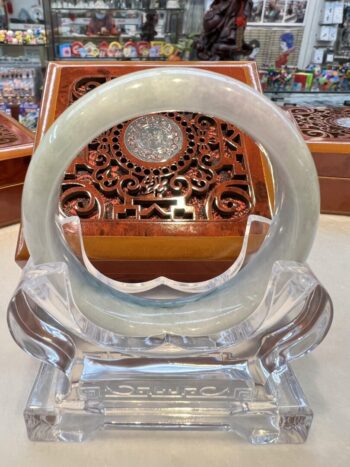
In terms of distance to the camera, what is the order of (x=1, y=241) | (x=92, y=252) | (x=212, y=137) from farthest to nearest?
(x=1, y=241), (x=212, y=137), (x=92, y=252)

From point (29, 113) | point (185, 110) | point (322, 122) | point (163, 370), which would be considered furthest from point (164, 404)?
point (29, 113)

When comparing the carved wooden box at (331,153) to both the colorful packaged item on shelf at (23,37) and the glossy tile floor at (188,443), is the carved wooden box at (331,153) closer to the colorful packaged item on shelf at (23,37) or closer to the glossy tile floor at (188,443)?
the glossy tile floor at (188,443)

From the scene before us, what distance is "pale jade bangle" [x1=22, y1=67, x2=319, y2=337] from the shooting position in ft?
1.47

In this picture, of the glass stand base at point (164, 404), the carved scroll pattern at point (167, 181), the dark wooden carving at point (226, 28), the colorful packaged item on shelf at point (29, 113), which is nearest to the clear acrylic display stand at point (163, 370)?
the glass stand base at point (164, 404)

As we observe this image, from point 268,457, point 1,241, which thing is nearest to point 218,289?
point 268,457

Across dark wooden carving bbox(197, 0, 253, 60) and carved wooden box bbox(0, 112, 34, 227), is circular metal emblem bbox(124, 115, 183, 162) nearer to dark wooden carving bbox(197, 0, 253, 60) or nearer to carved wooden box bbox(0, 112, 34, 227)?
carved wooden box bbox(0, 112, 34, 227)

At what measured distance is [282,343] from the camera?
536mm

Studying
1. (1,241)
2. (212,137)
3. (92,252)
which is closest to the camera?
(92,252)

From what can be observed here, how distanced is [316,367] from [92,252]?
1.39ft

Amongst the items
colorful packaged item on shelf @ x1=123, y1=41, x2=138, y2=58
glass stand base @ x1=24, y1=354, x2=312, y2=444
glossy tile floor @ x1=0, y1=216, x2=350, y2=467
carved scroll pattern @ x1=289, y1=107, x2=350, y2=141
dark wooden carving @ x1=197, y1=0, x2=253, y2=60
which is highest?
dark wooden carving @ x1=197, y1=0, x2=253, y2=60

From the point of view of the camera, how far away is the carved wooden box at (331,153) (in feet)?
3.37

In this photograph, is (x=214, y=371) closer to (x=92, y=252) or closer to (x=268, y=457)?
(x=268, y=457)

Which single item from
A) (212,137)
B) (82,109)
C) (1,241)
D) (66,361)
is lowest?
(1,241)

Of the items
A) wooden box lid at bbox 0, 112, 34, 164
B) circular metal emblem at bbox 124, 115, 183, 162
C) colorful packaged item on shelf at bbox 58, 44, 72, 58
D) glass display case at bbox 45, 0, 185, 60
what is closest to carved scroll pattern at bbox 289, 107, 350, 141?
circular metal emblem at bbox 124, 115, 183, 162
